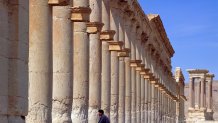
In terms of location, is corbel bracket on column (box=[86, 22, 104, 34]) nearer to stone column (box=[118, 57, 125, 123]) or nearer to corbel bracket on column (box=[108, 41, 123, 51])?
corbel bracket on column (box=[108, 41, 123, 51])

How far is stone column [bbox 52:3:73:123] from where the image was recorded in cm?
1961

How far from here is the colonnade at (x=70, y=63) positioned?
45.1ft

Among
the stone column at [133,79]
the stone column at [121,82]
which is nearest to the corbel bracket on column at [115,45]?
the stone column at [121,82]

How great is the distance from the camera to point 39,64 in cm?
1736

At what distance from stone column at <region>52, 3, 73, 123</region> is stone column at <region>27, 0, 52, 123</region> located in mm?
1988

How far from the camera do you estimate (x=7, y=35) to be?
13383 mm

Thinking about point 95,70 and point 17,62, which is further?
point 95,70

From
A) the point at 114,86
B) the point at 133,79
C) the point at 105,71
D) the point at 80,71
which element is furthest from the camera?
the point at 133,79

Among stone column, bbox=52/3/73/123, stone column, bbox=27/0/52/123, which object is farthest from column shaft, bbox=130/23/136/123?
stone column, bbox=27/0/52/123

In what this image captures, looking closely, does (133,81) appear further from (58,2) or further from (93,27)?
(58,2)

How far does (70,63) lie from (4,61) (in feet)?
22.2

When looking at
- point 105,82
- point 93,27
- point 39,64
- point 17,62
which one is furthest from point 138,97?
point 17,62

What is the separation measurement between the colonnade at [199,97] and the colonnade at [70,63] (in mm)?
67193

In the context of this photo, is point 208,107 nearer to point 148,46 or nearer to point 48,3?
point 148,46
